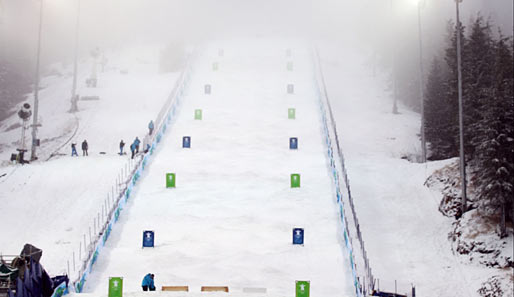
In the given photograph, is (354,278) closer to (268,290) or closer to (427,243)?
(268,290)

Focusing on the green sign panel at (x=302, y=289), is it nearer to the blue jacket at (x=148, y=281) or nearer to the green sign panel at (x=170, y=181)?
the blue jacket at (x=148, y=281)

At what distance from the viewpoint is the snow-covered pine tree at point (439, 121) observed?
40.7 meters

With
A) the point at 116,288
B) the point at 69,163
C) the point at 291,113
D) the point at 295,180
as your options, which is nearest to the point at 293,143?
the point at 295,180

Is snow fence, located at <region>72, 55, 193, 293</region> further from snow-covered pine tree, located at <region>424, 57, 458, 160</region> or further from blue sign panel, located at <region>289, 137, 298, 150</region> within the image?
snow-covered pine tree, located at <region>424, 57, 458, 160</region>

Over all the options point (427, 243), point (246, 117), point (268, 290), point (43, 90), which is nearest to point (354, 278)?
point (268, 290)

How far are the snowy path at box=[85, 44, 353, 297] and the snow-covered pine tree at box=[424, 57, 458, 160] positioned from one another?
322 inches

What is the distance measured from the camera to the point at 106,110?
5616 cm

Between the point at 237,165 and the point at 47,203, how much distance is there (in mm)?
10112

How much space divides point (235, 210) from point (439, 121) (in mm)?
19934

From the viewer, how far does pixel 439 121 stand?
43688mm

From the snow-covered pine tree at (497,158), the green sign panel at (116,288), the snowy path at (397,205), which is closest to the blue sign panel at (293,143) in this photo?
the snowy path at (397,205)

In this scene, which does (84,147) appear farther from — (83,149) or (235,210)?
(235,210)

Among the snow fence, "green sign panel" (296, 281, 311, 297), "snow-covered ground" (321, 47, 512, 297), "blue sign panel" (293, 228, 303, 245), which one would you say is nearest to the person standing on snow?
the snow fence

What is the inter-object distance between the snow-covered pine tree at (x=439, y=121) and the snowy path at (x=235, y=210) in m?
8.18
